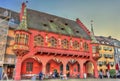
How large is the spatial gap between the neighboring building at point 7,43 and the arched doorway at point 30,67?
3190 mm

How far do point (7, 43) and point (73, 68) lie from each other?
18.5 m

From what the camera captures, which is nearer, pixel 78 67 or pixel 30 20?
pixel 30 20

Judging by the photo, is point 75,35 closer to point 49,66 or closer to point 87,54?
point 87,54

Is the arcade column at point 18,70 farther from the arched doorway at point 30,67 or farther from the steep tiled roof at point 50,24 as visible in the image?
the steep tiled roof at point 50,24

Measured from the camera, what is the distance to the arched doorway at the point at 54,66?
1338 inches

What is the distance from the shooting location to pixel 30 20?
34.5 meters

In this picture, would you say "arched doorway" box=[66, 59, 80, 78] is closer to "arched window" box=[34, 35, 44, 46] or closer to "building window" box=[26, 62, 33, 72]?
"arched window" box=[34, 35, 44, 46]

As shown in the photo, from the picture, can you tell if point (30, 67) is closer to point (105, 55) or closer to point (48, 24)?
point (48, 24)

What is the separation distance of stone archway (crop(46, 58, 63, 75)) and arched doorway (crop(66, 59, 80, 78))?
8.53 feet

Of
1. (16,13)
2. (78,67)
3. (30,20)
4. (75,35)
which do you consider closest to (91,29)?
(75,35)

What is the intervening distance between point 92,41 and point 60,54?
1322 centimetres

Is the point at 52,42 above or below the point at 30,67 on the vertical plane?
above

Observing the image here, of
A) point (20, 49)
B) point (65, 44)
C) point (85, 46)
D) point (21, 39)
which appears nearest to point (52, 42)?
point (65, 44)

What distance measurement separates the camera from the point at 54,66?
35.2 m
